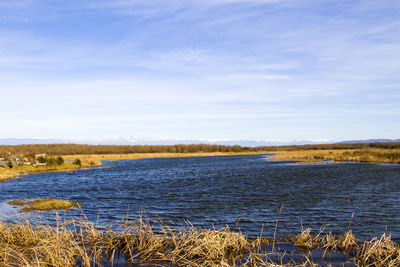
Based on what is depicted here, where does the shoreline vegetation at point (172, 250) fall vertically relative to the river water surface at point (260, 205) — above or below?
above

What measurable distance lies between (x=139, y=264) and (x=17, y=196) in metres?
20.7

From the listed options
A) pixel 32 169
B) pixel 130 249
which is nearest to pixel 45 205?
pixel 130 249

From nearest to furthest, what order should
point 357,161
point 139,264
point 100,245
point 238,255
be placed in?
point 139,264 → point 238,255 → point 100,245 → point 357,161

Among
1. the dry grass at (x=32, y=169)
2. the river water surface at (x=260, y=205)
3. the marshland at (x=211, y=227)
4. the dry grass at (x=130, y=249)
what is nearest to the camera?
the dry grass at (x=130, y=249)

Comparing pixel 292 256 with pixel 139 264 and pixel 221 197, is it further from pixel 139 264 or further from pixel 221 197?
pixel 221 197

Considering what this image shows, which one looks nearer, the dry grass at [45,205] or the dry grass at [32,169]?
the dry grass at [45,205]

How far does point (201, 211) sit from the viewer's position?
19.3 meters

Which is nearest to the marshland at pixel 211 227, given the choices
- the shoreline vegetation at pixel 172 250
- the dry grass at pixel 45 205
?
the shoreline vegetation at pixel 172 250

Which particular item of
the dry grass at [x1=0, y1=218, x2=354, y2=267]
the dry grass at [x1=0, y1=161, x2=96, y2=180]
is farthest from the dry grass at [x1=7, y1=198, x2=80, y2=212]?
the dry grass at [x1=0, y1=161, x2=96, y2=180]

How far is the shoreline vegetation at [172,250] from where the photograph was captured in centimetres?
898

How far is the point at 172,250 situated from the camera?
399 inches

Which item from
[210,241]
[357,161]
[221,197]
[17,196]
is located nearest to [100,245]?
[210,241]

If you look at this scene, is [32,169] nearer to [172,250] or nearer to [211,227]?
[211,227]

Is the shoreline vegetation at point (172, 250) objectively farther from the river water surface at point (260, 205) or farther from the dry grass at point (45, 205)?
the dry grass at point (45, 205)
